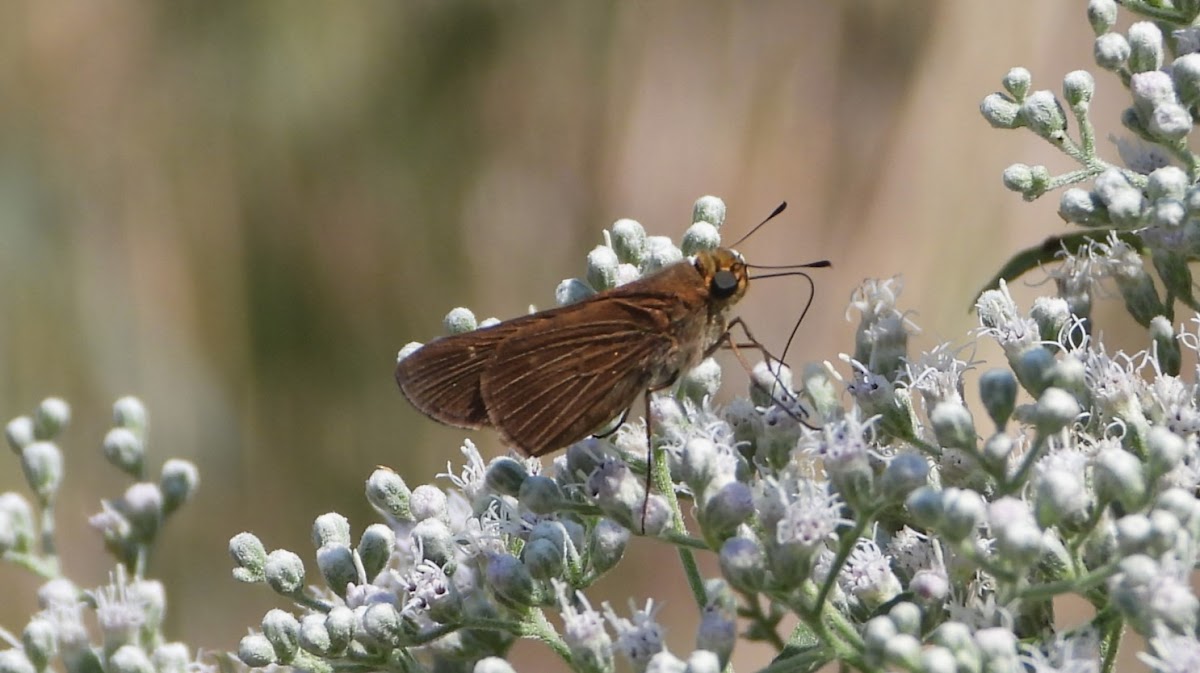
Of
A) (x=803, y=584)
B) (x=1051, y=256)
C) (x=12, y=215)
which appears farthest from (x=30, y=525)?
(x=12, y=215)

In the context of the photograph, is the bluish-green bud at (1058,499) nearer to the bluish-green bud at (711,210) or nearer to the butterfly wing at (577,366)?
the butterfly wing at (577,366)

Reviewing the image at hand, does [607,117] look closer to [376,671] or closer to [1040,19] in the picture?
[1040,19]

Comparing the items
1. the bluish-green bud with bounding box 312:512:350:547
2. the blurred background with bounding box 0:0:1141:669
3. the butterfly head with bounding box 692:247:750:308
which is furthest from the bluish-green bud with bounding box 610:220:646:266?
the blurred background with bounding box 0:0:1141:669

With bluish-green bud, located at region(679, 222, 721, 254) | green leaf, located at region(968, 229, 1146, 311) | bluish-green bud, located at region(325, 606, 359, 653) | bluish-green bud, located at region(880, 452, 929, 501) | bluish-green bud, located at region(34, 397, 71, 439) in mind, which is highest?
bluish-green bud, located at region(34, 397, 71, 439)

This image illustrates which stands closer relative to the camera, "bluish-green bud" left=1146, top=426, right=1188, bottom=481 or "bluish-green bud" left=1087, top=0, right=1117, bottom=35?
"bluish-green bud" left=1146, top=426, right=1188, bottom=481

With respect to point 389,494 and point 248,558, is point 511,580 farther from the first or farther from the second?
point 248,558

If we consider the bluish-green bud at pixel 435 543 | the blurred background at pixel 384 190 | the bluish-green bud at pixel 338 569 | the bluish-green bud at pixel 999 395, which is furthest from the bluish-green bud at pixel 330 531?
the blurred background at pixel 384 190

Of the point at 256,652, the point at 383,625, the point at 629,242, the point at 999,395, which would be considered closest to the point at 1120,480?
the point at 999,395

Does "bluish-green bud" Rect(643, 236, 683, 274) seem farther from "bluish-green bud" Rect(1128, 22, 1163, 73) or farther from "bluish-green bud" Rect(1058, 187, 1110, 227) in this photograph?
"bluish-green bud" Rect(1128, 22, 1163, 73)
